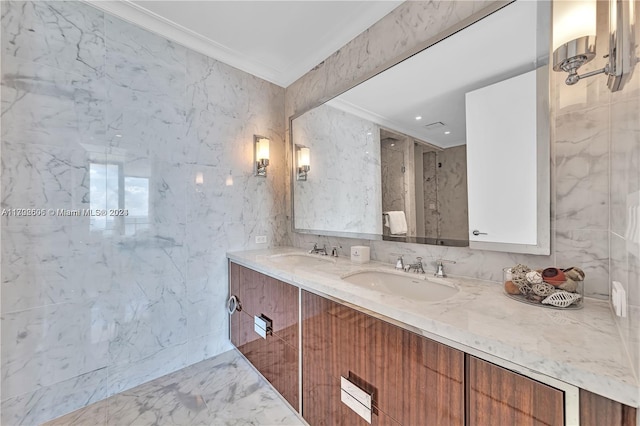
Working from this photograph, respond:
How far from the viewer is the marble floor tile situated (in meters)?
1.43

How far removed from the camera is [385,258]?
1.66 meters

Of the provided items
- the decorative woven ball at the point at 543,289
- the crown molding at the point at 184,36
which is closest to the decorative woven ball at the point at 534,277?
the decorative woven ball at the point at 543,289

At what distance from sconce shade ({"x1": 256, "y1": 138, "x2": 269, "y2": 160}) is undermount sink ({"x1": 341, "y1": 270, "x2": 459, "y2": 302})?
1.39 meters

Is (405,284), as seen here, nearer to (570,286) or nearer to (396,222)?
(396,222)

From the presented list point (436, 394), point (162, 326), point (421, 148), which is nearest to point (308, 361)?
point (436, 394)

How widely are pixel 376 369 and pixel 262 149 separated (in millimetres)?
1920

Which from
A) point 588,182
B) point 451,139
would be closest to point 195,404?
point 451,139

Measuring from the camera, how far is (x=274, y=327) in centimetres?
157

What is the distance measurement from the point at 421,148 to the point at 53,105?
214cm

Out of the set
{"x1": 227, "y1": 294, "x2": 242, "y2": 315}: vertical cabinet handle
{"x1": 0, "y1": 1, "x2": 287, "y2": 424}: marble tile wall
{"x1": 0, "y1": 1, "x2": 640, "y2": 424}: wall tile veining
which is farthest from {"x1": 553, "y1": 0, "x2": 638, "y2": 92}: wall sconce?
{"x1": 227, "y1": 294, "x2": 242, "y2": 315}: vertical cabinet handle

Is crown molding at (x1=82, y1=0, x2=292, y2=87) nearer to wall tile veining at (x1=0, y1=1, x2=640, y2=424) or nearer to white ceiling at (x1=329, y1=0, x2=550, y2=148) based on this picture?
wall tile veining at (x1=0, y1=1, x2=640, y2=424)

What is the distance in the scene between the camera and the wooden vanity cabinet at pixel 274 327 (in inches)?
55.9

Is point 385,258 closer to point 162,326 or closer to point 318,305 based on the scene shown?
point 318,305

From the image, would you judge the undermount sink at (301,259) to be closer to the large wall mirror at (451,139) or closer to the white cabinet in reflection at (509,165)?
the large wall mirror at (451,139)
